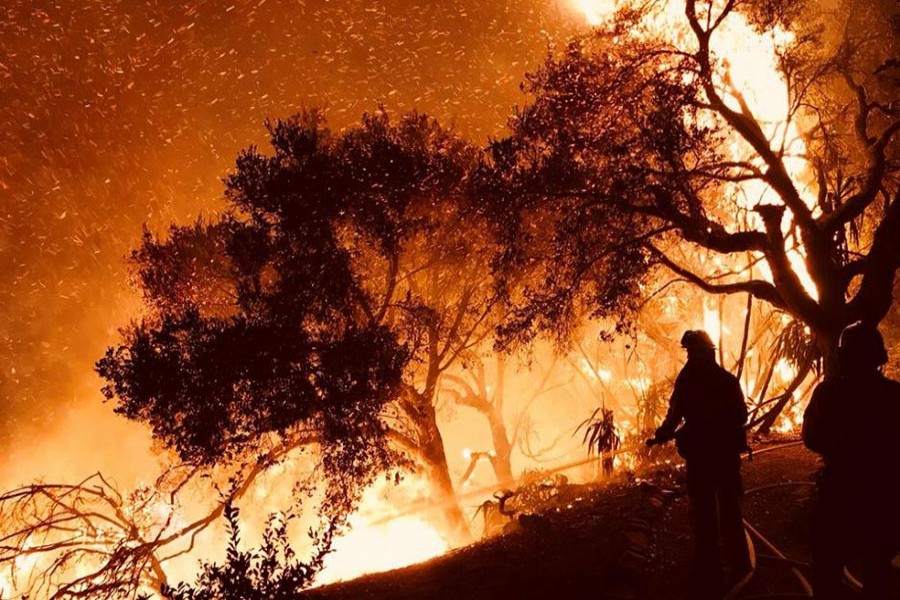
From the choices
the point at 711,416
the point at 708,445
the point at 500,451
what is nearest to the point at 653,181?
the point at 711,416

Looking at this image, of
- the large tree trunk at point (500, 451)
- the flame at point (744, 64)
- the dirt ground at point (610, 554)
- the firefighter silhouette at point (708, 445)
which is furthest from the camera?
the large tree trunk at point (500, 451)

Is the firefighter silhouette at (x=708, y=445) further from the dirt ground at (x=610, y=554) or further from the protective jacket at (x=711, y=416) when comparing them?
A: the dirt ground at (x=610, y=554)

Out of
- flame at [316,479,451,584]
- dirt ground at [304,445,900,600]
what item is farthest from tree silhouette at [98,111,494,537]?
flame at [316,479,451,584]

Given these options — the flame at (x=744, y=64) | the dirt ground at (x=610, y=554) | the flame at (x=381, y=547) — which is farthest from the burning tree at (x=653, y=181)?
the flame at (x=381, y=547)

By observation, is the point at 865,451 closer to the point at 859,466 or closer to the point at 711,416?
the point at 859,466

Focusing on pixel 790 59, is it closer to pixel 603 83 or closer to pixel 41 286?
pixel 603 83

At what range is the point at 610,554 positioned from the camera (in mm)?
6633

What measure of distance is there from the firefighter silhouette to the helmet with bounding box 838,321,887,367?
1.24 meters

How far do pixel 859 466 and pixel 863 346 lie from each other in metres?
0.86

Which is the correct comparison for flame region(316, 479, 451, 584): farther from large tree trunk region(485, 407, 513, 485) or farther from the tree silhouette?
large tree trunk region(485, 407, 513, 485)

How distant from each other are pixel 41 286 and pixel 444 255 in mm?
36576

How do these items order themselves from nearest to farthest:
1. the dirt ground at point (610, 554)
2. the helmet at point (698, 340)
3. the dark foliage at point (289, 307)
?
the helmet at point (698, 340) < the dirt ground at point (610, 554) < the dark foliage at point (289, 307)

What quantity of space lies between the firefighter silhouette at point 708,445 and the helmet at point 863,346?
4.07ft

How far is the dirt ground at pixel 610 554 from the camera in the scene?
5855 millimetres
